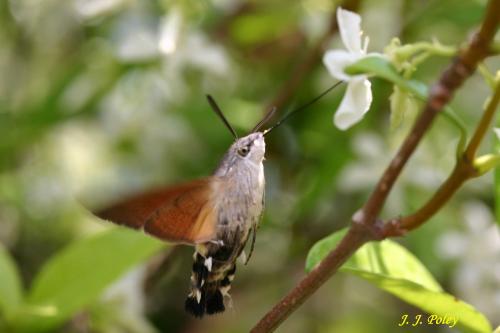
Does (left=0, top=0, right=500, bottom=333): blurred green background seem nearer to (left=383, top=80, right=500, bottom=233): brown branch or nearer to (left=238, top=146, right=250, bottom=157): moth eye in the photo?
(left=238, top=146, right=250, bottom=157): moth eye

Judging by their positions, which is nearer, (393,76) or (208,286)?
(393,76)

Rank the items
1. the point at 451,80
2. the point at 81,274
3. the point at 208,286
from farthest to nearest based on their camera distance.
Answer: the point at 81,274, the point at 208,286, the point at 451,80

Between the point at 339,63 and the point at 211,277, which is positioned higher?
the point at 339,63

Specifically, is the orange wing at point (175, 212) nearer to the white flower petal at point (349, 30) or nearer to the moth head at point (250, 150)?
the moth head at point (250, 150)

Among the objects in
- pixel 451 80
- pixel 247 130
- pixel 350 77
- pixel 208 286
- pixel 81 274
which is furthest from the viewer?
pixel 247 130

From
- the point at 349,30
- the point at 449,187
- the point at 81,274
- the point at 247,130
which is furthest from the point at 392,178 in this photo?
the point at 247,130

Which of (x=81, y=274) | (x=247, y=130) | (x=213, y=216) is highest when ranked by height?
(x=213, y=216)

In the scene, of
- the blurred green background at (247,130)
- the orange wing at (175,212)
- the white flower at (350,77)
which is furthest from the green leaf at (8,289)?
the white flower at (350,77)

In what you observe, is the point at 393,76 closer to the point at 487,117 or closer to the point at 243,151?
the point at 487,117
